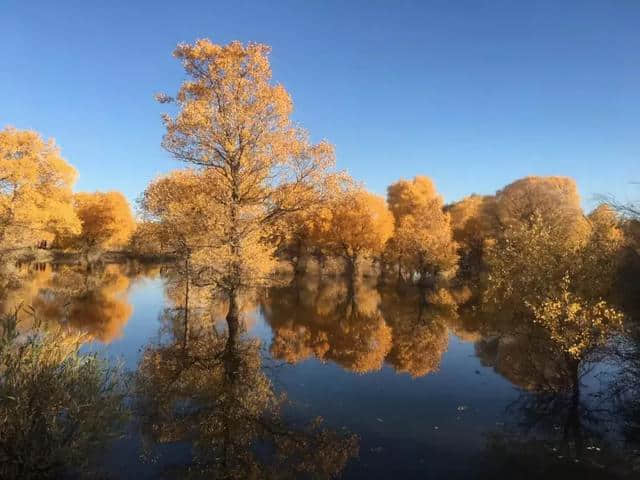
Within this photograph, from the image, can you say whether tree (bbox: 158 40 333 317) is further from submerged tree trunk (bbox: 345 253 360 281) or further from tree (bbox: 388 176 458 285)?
submerged tree trunk (bbox: 345 253 360 281)

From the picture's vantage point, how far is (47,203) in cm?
3916

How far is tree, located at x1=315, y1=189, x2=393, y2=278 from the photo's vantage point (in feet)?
175

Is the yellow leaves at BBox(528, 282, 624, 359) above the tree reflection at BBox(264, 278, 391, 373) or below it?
above

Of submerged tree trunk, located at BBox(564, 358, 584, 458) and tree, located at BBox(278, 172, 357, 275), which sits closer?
submerged tree trunk, located at BBox(564, 358, 584, 458)

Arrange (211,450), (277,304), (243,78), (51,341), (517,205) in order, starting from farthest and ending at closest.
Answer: (517,205) < (277,304) < (243,78) < (211,450) < (51,341)

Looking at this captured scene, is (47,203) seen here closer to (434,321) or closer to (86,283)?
(86,283)

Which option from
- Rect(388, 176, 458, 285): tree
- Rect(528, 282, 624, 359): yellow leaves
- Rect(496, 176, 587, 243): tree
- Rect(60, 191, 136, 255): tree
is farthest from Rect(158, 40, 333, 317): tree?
Rect(60, 191, 136, 255): tree

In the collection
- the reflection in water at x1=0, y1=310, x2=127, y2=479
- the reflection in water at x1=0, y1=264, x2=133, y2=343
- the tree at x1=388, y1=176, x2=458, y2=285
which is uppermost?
the tree at x1=388, y1=176, x2=458, y2=285

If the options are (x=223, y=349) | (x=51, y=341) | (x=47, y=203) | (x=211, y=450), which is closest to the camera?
(x=51, y=341)

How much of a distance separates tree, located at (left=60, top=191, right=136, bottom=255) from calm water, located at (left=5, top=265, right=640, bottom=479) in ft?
167

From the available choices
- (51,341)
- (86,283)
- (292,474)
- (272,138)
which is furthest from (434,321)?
(86,283)

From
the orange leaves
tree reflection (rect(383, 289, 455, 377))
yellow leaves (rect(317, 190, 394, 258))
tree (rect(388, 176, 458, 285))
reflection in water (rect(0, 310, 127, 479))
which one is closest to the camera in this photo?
reflection in water (rect(0, 310, 127, 479))

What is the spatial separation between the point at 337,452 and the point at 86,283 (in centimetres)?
3932

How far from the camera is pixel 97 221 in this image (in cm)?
7031
